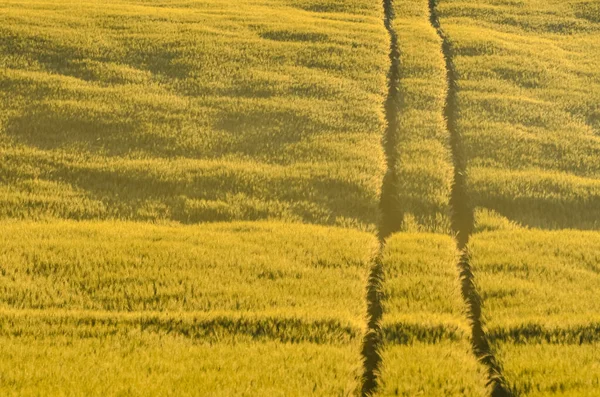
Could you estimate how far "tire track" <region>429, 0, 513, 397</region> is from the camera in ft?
20.4

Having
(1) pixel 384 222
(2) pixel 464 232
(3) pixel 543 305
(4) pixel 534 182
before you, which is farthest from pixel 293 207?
(3) pixel 543 305

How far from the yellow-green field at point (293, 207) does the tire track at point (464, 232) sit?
0.03 metres

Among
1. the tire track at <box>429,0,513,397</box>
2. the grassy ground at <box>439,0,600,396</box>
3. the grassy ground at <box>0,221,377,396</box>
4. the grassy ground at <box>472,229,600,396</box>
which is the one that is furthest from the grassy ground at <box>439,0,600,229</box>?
the grassy ground at <box>0,221,377,396</box>

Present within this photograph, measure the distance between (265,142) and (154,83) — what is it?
10.6ft

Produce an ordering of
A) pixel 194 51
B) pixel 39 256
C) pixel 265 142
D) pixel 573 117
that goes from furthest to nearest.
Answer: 1. pixel 194 51
2. pixel 573 117
3. pixel 265 142
4. pixel 39 256

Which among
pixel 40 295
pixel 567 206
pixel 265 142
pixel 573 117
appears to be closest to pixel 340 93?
pixel 265 142

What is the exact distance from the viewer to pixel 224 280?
761cm

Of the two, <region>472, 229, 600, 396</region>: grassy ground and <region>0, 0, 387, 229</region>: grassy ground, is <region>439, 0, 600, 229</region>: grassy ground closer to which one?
<region>472, 229, 600, 396</region>: grassy ground

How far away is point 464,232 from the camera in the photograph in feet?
30.4

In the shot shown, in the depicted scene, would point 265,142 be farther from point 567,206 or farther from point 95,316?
point 95,316

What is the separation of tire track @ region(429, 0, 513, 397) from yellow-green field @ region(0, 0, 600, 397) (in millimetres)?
33

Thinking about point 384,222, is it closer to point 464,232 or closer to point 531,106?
point 464,232

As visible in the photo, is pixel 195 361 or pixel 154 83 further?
pixel 154 83

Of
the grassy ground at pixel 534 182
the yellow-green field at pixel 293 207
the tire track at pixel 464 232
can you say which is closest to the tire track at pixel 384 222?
the yellow-green field at pixel 293 207
